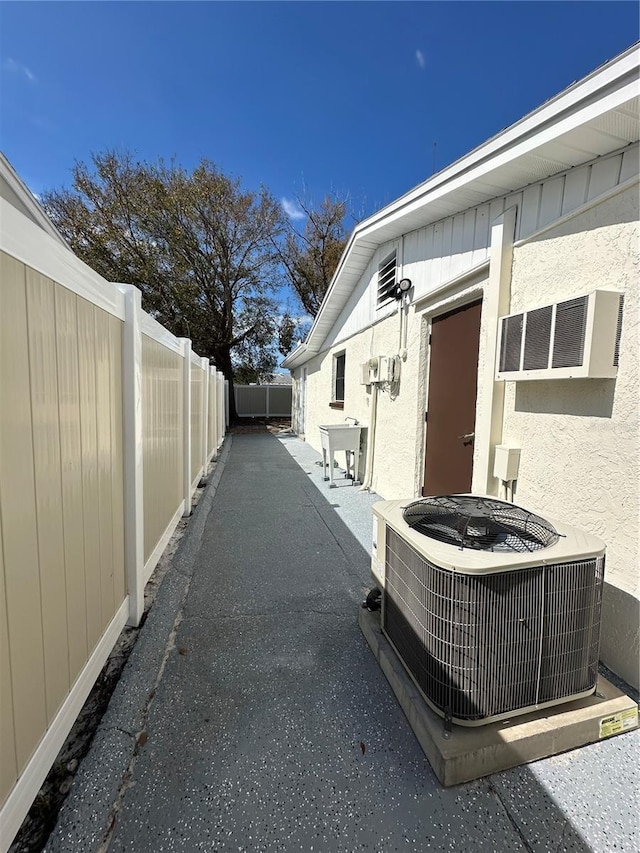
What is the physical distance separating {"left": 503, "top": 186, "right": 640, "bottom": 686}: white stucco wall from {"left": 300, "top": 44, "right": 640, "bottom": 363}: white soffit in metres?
0.37

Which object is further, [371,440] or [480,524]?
[371,440]

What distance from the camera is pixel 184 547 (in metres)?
3.54

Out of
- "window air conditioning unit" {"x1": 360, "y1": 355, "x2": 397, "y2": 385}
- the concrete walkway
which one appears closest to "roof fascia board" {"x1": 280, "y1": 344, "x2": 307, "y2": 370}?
"window air conditioning unit" {"x1": 360, "y1": 355, "x2": 397, "y2": 385}

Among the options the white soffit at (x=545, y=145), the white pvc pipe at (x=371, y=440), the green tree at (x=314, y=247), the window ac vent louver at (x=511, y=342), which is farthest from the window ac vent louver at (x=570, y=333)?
the green tree at (x=314, y=247)

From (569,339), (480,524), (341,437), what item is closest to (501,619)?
(480,524)

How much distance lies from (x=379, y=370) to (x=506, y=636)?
4.06 meters

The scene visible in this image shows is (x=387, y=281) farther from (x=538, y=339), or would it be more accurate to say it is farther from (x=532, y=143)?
(x=538, y=339)

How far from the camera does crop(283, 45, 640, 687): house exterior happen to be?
1.96 m

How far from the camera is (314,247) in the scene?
1764cm

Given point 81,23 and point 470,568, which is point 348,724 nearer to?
point 470,568

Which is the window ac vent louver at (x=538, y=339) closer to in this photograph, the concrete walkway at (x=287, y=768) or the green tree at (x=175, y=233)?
the concrete walkway at (x=287, y=768)

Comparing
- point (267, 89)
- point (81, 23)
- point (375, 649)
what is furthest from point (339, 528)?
point (267, 89)

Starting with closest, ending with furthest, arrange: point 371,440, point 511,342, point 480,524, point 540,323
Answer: point 480,524, point 540,323, point 511,342, point 371,440

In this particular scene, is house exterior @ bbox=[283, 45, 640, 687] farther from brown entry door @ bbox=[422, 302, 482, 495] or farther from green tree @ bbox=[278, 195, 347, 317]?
green tree @ bbox=[278, 195, 347, 317]
